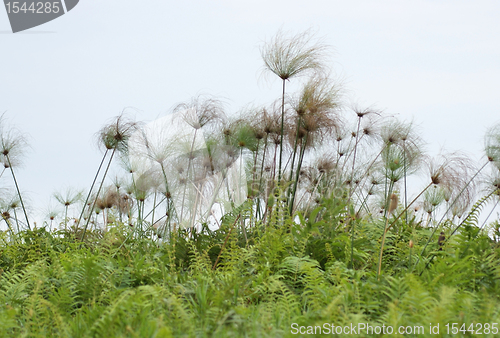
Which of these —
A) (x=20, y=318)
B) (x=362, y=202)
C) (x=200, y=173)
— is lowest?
(x=20, y=318)

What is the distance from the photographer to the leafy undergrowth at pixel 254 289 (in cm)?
206

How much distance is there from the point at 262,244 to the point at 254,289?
0.57 metres

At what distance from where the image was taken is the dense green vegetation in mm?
2182

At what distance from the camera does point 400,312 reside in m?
2.18

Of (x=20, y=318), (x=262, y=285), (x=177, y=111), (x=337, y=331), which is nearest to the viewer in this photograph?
(x=337, y=331)

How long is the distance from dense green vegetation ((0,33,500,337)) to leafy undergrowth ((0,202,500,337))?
0.01 m

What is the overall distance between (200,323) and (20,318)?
1163 millimetres

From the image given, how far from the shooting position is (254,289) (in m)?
2.74

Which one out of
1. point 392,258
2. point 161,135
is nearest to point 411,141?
point 392,258

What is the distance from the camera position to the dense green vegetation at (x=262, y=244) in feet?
7.16

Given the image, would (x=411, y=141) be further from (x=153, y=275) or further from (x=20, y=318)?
(x=20, y=318)

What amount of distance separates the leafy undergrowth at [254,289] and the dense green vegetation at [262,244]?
0.05 feet

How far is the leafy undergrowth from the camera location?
2061mm

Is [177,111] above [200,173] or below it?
above
